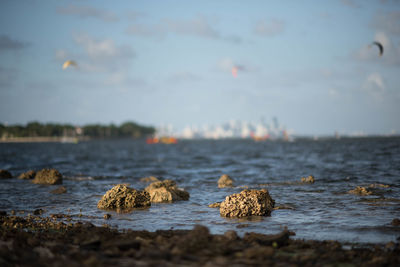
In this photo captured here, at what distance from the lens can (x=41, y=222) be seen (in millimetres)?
14609

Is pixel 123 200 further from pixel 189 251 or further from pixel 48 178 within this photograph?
pixel 48 178

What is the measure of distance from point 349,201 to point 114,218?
38.3 feet

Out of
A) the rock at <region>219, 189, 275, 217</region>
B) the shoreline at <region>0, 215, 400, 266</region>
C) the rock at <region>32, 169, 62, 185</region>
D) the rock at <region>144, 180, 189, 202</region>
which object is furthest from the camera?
the rock at <region>32, 169, 62, 185</region>

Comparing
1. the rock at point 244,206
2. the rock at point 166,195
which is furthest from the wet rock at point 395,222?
the rock at point 166,195

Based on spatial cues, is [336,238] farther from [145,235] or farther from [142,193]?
[142,193]

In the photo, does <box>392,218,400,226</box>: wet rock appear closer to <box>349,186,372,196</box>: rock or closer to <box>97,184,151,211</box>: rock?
<box>349,186,372,196</box>: rock

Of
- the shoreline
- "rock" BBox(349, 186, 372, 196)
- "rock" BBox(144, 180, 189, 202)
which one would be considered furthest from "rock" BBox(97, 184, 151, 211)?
"rock" BBox(349, 186, 372, 196)

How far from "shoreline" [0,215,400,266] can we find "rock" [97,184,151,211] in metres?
7.01

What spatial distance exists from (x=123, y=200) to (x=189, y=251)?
33.7ft

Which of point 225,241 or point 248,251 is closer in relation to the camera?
point 248,251

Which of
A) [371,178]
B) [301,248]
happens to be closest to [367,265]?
[301,248]

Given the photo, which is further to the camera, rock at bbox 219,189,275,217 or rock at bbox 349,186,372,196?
rock at bbox 349,186,372,196

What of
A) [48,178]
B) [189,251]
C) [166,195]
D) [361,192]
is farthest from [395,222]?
[48,178]

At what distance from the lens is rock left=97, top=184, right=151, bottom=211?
1881 cm
